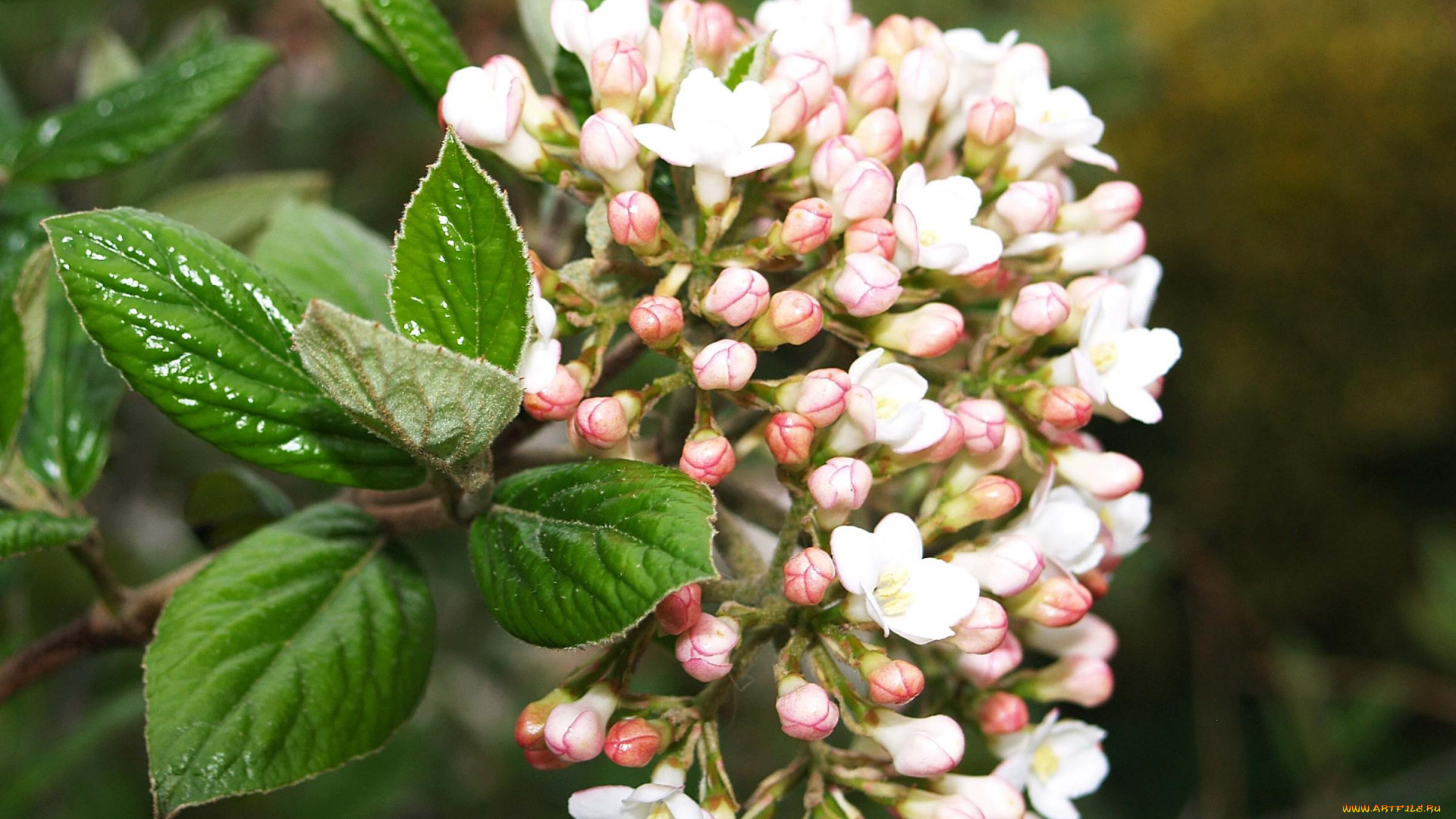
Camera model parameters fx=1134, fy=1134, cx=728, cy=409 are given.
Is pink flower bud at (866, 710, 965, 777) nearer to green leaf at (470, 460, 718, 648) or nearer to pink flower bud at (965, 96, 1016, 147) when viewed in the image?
green leaf at (470, 460, 718, 648)

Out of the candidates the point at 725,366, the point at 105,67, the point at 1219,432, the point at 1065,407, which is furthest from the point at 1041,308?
the point at 1219,432

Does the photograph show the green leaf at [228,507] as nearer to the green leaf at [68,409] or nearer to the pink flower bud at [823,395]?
the green leaf at [68,409]

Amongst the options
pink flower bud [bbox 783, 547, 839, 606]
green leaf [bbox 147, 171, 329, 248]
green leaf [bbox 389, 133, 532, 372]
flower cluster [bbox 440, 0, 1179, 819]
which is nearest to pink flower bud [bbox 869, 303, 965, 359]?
flower cluster [bbox 440, 0, 1179, 819]

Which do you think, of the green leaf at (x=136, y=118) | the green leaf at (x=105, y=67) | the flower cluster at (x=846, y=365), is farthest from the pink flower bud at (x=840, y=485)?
the green leaf at (x=105, y=67)

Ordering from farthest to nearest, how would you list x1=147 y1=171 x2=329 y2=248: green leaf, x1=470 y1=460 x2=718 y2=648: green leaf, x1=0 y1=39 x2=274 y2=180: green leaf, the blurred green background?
the blurred green background
x1=147 y1=171 x2=329 y2=248: green leaf
x1=0 y1=39 x2=274 y2=180: green leaf
x1=470 y1=460 x2=718 y2=648: green leaf

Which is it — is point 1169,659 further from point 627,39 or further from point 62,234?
point 62,234
